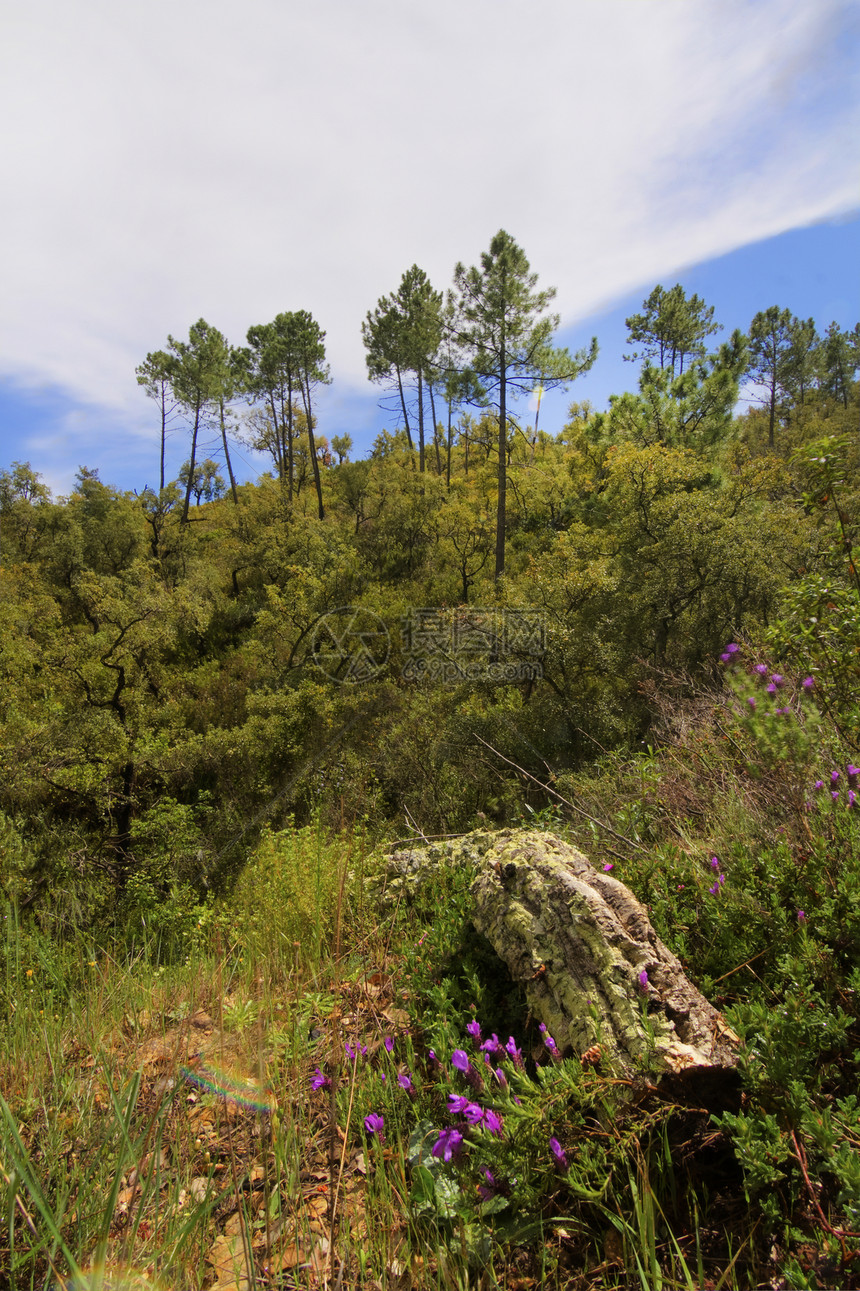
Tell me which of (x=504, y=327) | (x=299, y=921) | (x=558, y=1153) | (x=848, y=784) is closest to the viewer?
(x=558, y=1153)

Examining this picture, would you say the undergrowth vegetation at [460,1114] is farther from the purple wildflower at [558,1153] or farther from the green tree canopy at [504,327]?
the green tree canopy at [504,327]

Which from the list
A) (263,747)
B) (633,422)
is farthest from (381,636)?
(633,422)

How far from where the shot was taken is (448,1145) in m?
1.27

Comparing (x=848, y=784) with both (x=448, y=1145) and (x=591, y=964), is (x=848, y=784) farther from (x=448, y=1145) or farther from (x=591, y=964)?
(x=448, y=1145)

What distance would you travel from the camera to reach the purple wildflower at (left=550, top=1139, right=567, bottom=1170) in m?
1.19

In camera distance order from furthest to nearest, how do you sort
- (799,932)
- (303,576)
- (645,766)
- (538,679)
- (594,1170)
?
(303,576)
(538,679)
(645,766)
(799,932)
(594,1170)

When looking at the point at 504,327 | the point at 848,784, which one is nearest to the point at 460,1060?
the point at 848,784

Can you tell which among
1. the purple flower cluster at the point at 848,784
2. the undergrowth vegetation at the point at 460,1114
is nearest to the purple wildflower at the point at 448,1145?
the undergrowth vegetation at the point at 460,1114

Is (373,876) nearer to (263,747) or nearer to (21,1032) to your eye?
(21,1032)

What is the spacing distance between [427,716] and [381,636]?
5.37 meters

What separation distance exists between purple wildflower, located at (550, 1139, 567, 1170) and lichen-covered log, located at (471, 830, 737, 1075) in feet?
0.84

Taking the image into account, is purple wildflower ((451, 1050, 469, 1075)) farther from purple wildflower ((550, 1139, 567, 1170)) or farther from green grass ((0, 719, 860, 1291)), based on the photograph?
purple wildflower ((550, 1139, 567, 1170))

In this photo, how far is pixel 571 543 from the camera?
39.5 ft

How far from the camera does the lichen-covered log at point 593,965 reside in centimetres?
139
